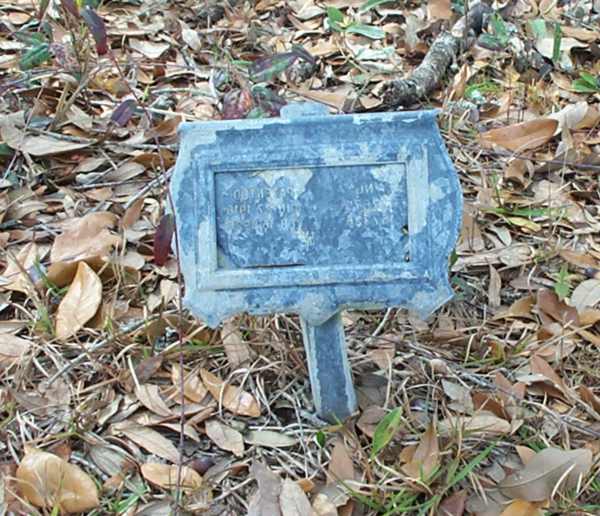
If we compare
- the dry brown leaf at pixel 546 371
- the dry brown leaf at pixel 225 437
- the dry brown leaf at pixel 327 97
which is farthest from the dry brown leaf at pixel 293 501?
the dry brown leaf at pixel 327 97

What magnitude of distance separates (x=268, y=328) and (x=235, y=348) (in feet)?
0.23

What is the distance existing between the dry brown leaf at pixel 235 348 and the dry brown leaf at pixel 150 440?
189mm

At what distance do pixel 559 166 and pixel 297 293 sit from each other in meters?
1.05

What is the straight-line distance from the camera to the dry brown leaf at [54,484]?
1.39m

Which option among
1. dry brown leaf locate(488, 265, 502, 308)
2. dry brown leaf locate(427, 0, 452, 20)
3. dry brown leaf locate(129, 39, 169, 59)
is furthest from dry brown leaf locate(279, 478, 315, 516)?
dry brown leaf locate(427, 0, 452, 20)

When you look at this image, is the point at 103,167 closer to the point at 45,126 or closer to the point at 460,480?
the point at 45,126

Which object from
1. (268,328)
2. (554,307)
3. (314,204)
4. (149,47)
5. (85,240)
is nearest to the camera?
(314,204)

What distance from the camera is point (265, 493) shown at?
4.62 feet

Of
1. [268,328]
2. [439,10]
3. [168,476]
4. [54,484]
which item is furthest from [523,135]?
[54,484]

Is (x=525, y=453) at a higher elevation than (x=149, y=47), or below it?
below

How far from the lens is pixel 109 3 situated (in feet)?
8.86

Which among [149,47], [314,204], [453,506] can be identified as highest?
[314,204]

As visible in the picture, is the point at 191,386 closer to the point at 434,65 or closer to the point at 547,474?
the point at 547,474

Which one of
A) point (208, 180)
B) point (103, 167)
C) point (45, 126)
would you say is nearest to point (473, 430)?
point (208, 180)
